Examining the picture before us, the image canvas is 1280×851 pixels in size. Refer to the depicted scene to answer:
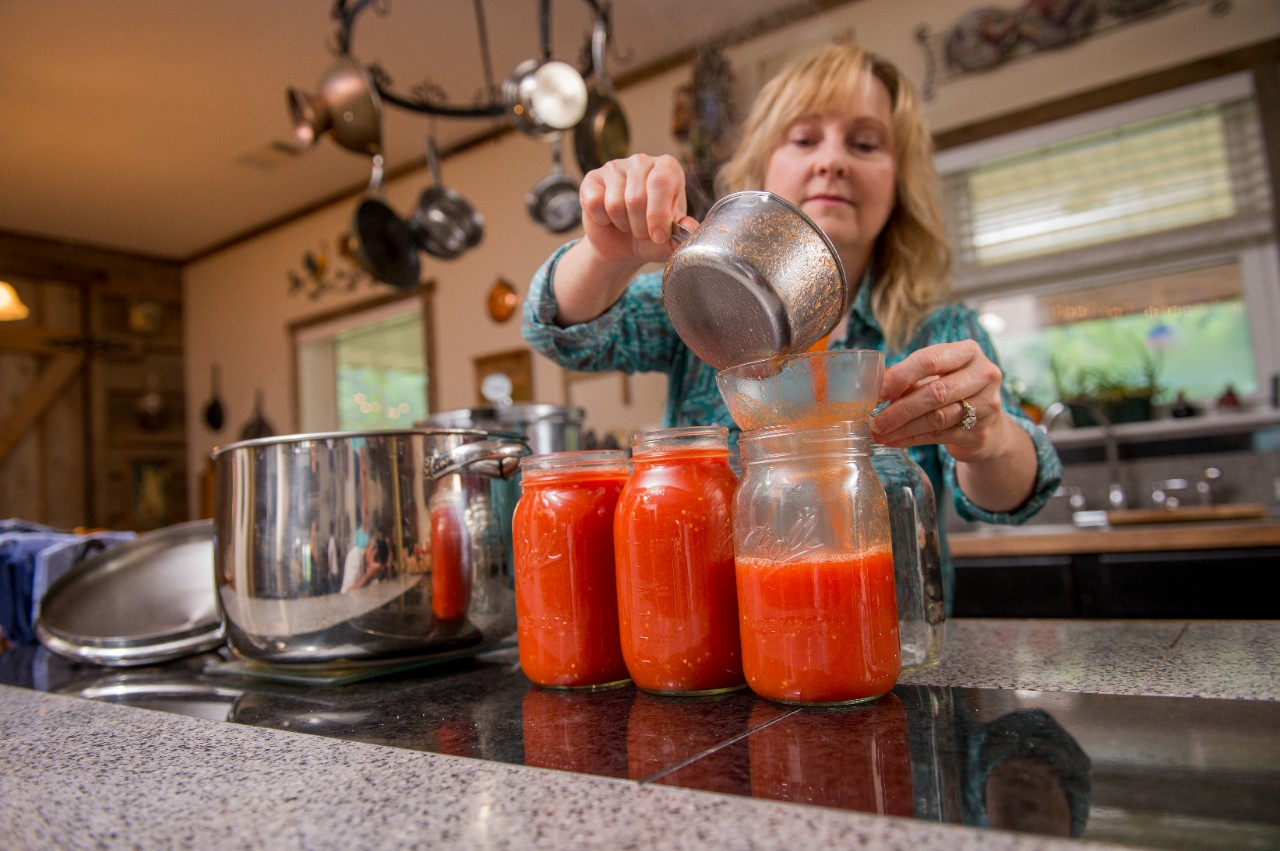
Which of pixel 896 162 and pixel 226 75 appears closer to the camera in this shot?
pixel 896 162

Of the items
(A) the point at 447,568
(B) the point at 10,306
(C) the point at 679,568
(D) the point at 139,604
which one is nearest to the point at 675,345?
(A) the point at 447,568

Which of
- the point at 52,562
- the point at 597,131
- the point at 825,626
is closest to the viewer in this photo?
the point at 825,626

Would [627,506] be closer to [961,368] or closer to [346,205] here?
[961,368]

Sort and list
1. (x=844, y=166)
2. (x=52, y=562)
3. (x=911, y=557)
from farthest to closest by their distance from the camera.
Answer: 1. (x=52, y=562)
2. (x=844, y=166)
3. (x=911, y=557)

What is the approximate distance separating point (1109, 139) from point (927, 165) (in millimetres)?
2031

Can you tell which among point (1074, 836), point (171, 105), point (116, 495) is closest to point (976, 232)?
point (1074, 836)

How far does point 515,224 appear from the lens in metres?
4.20

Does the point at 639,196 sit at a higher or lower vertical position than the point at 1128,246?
lower

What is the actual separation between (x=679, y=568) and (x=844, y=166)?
66 cm

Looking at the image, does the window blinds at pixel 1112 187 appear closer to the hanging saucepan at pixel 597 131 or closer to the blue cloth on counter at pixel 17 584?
the hanging saucepan at pixel 597 131

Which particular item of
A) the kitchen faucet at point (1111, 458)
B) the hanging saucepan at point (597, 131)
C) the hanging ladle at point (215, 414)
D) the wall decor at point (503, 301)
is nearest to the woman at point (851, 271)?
the hanging saucepan at point (597, 131)

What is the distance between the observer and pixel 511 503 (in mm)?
871

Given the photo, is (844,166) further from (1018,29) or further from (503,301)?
(503,301)

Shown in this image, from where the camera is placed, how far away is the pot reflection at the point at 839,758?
41 cm
